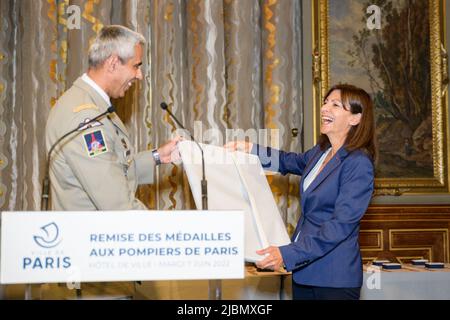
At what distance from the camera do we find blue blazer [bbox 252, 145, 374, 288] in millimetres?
2633

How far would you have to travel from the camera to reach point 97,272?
206 centimetres

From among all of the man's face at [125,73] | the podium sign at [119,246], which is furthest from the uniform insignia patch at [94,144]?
the podium sign at [119,246]

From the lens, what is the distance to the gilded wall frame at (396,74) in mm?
4816

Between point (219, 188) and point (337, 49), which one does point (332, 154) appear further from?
point (337, 49)

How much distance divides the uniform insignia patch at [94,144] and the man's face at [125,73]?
0.44 m

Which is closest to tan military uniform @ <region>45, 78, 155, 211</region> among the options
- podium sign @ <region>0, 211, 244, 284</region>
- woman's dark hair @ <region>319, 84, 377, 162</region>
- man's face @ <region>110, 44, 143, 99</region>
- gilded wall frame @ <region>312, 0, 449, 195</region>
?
man's face @ <region>110, 44, 143, 99</region>

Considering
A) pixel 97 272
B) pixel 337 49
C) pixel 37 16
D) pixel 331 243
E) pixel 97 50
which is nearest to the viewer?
pixel 97 272

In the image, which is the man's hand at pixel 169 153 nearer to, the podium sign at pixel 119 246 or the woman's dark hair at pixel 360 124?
the woman's dark hair at pixel 360 124

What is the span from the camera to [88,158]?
2.58m

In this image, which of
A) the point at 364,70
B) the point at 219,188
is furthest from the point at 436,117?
the point at 219,188

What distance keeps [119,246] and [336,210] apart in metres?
1.05

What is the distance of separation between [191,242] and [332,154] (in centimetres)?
110
